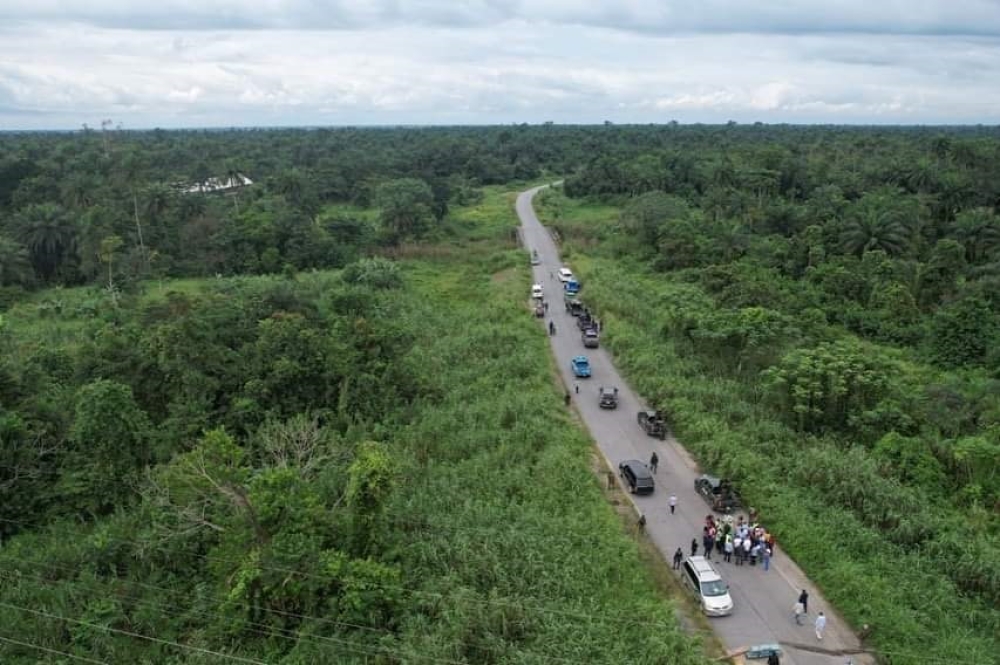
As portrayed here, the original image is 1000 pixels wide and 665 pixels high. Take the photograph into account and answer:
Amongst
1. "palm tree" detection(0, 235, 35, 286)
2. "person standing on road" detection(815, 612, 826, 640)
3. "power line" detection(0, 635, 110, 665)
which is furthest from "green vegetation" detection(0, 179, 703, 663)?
"palm tree" detection(0, 235, 35, 286)

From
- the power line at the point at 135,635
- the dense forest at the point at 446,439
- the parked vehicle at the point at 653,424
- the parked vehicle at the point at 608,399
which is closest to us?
the power line at the point at 135,635

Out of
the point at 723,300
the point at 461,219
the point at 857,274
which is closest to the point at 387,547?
the point at 723,300

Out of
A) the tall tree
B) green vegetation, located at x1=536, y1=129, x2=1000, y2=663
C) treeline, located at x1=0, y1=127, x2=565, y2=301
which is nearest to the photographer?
green vegetation, located at x1=536, y1=129, x2=1000, y2=663

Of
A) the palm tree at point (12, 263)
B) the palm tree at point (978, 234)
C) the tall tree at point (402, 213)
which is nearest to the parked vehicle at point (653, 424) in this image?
the palm tree at point (978, 234)

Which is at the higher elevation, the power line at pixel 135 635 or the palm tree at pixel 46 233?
the palm tree at pixel 46 233

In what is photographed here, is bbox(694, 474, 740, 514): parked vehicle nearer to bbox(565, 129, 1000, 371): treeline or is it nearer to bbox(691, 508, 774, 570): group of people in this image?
bbox(691, 508, 774, 570): group of people

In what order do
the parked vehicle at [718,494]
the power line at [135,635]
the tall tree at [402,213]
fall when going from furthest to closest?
the tall tree at [402,213]
the parked vehicle at [718,494]
the power line at [135,635]

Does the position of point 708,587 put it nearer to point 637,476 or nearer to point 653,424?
point 637,476

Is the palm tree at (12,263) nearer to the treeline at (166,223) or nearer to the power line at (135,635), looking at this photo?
the treeline at (166,223)
